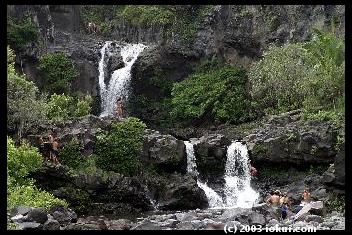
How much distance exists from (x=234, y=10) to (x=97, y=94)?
524 inches

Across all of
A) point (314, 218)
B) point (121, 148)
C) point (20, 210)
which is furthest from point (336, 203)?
point (20, 210)

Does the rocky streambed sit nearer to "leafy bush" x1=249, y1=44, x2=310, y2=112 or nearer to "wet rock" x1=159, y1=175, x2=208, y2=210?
"wet rock" x1=159, y1=175, x2=208, y2=210

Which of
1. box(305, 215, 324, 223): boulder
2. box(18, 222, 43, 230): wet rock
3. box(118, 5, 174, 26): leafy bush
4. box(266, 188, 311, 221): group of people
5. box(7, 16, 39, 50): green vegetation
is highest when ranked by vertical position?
box(118, 5, 174, 26): leafy bush

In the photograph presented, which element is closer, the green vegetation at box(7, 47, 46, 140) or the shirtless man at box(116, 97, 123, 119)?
the green vegetation at box(7, 47, 46, 140)

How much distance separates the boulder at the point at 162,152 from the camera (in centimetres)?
2783

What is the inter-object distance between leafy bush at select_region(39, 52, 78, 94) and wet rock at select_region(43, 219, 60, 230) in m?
21.4

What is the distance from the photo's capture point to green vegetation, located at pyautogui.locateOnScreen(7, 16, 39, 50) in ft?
130

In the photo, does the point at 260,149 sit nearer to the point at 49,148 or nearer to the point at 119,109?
the point at 49,148

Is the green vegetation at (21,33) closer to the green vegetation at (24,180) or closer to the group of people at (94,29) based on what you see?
the group of people at (94,29)

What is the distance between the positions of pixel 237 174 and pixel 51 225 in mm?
13640

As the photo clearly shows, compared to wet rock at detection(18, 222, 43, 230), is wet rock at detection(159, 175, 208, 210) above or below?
below

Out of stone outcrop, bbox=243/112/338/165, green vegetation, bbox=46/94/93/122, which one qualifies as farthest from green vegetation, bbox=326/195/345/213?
green vegetation, bbox=46/94/93/122

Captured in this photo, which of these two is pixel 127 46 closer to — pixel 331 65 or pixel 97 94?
pixel 97 94

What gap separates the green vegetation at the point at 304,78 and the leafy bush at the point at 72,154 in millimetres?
13178
